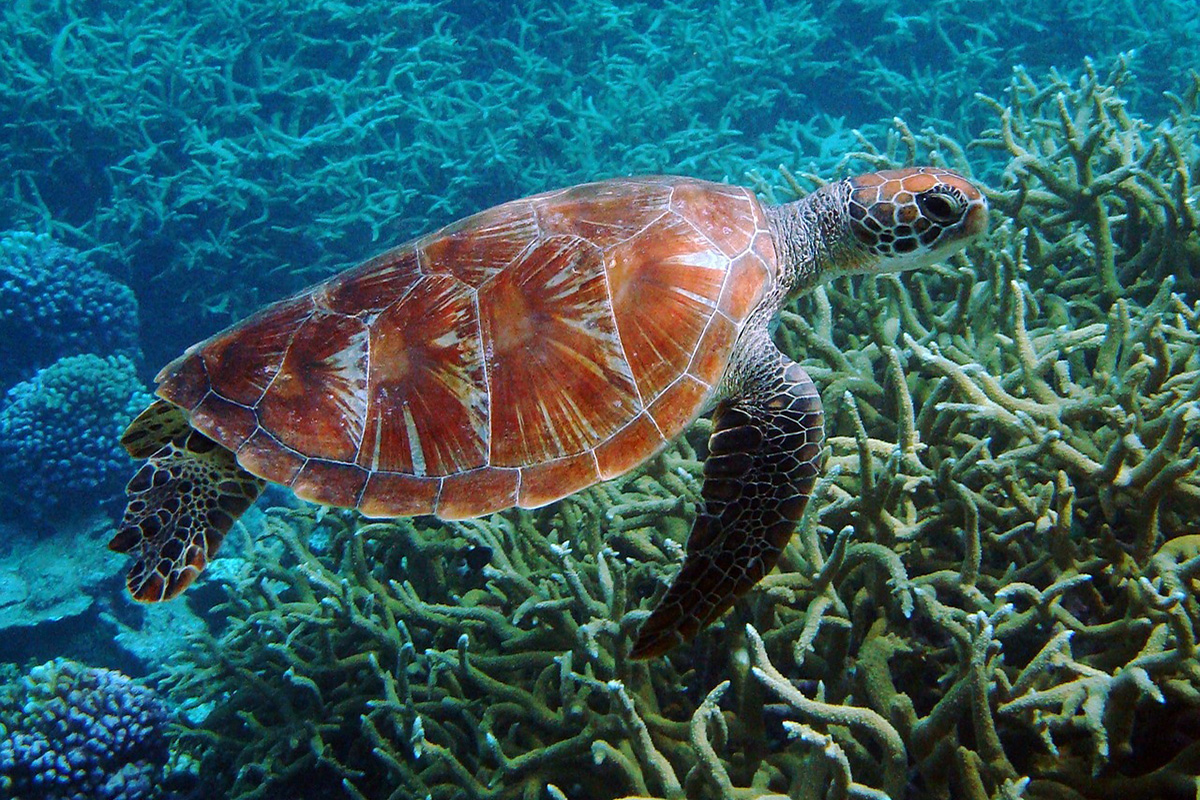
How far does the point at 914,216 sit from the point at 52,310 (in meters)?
8.60

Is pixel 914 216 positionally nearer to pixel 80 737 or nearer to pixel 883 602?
pixel 883 602

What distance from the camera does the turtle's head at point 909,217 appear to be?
2.65 meters

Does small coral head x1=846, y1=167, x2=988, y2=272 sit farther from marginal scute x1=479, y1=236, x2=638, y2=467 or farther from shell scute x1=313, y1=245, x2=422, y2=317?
shell scute x1=313, y1=245, x2=422, y2=317

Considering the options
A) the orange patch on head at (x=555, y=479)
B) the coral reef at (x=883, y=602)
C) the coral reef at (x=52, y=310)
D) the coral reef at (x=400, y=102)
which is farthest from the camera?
the coral reef at (x=400, y=102)

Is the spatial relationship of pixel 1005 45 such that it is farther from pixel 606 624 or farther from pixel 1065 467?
pixel 606 624

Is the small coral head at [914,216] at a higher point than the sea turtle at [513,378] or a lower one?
higher

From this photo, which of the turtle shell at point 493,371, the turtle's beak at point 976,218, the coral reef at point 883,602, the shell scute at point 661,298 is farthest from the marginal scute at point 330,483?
the turtle's beak at point 976,218

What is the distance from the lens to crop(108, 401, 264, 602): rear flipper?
99.1 inches

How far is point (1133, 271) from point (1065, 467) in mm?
1527

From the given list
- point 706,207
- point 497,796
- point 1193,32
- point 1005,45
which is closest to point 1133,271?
point 706,207

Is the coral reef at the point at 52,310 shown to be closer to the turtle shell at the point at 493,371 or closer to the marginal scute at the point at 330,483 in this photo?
the turtle shell at the point at 493,371

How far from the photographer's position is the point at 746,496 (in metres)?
2.16

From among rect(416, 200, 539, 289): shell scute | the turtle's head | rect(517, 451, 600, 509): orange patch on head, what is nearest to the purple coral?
rect(517, 451, 600, 509): orange patch on head

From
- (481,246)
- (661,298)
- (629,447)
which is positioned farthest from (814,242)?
(481,246)
